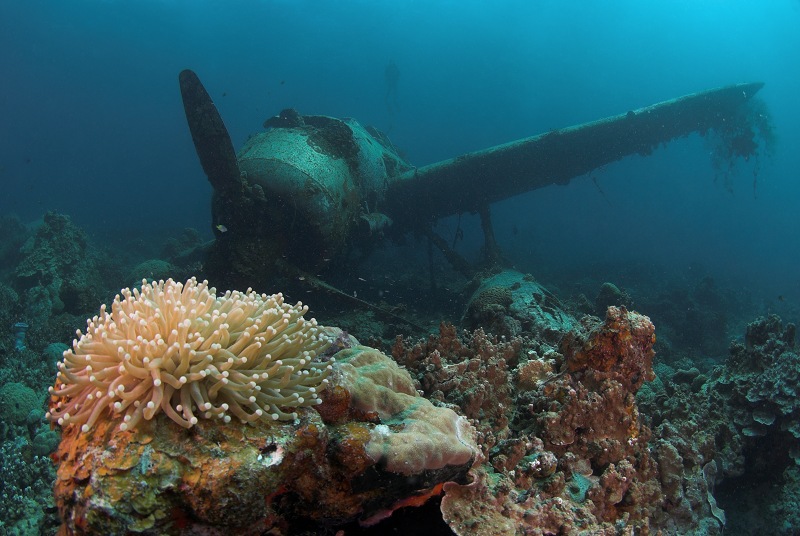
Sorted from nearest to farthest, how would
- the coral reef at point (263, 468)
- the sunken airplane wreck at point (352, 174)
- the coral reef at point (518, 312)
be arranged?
the coral reef at point (263, 468), the coral reef at point (518, 312), the sunken airplane wreck at point (352, 174)

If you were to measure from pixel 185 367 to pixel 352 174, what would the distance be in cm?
952

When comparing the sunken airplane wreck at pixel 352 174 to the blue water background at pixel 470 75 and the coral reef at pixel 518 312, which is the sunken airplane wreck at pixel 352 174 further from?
the blue water background at pixel 470 75

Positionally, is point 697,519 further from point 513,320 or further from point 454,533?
point 513,320

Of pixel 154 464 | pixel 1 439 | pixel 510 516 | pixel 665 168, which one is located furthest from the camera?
pixel 665 168

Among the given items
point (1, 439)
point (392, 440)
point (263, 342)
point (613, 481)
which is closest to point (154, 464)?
point (263, 342)

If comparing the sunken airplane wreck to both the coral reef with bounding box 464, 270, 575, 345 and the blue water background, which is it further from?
the blue water background

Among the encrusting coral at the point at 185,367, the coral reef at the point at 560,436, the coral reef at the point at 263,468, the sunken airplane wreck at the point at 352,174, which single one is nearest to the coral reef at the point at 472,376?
the coral reef at the point at 560,436

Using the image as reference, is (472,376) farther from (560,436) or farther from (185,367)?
(185,367)

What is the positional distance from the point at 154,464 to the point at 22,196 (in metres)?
121

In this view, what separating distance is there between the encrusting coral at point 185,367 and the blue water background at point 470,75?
2874 inches

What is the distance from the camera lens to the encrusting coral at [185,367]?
186cm

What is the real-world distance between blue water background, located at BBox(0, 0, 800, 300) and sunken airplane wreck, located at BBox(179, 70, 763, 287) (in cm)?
5899

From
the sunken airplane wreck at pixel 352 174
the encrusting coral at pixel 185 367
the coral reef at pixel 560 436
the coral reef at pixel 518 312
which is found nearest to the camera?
the encrusting coral at pixel 185 367

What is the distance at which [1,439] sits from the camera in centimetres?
607
